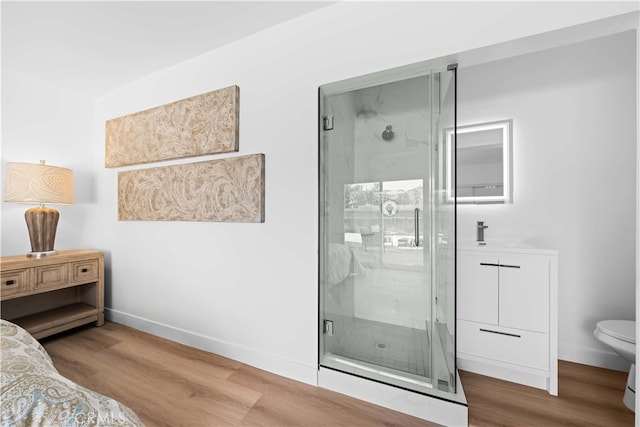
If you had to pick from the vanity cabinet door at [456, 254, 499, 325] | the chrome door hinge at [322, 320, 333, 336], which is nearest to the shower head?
the vanity cabinet door at [456, 254, 499, 325]

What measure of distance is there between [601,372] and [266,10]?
3359 mm

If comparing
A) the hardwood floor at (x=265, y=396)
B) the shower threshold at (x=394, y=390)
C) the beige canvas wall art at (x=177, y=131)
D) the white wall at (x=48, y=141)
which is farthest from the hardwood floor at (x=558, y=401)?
the white wall at (x=48, y=141)

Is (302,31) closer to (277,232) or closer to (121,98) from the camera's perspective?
(277,232)

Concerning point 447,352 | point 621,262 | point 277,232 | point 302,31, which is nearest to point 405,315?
point 447,352

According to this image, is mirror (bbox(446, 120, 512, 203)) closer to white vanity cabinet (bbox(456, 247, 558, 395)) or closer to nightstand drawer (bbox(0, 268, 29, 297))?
white vanity cabinet (bbox(456, 247, 558, 395))

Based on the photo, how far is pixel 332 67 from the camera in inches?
69.6

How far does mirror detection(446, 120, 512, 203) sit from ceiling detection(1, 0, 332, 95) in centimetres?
161

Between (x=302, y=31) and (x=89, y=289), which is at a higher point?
(x=302, y=31)

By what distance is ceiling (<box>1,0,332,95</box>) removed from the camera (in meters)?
1.76

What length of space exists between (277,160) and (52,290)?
2541 millimetres

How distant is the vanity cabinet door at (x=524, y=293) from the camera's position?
1.71m

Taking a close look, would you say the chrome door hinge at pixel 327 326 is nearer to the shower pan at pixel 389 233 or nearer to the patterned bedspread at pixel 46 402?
the shower pan at pixel 389 233

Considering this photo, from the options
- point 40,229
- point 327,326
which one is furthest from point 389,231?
point 40,229

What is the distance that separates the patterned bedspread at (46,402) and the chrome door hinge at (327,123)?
5.37 feet
